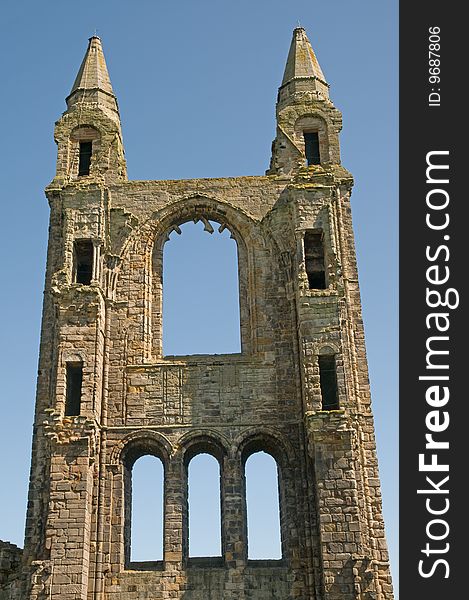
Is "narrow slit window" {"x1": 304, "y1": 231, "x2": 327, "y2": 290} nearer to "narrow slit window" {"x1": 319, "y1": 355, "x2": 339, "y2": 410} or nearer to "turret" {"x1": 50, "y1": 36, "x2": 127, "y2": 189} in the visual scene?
"narrow slit window" {"x1": 319, "y1": 355, "x2": 339, "y2": 410}

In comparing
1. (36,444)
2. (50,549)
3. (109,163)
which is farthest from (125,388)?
(109,163)

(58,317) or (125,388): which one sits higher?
(58,317)

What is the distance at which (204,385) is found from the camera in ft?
64.8

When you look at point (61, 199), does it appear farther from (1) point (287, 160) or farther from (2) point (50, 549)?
(2) point (50, 549)

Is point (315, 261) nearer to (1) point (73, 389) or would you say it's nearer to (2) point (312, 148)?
(2) point (312, 148)

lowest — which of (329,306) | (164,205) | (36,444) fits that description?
(36,444)

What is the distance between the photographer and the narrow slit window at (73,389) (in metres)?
19.2

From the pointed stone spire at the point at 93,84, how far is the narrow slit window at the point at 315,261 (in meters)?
7.04

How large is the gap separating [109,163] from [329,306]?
7.10 m

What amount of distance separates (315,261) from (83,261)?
5.61 metres

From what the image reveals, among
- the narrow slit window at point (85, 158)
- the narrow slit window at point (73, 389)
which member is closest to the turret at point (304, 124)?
the narrow slit window at point (85, 158)

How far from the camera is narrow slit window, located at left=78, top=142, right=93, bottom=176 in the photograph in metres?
22.8

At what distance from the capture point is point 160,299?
2114 centimetres

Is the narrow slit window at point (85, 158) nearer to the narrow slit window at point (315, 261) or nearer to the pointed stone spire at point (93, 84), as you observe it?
the pointed stone spire at point (93, 84)
